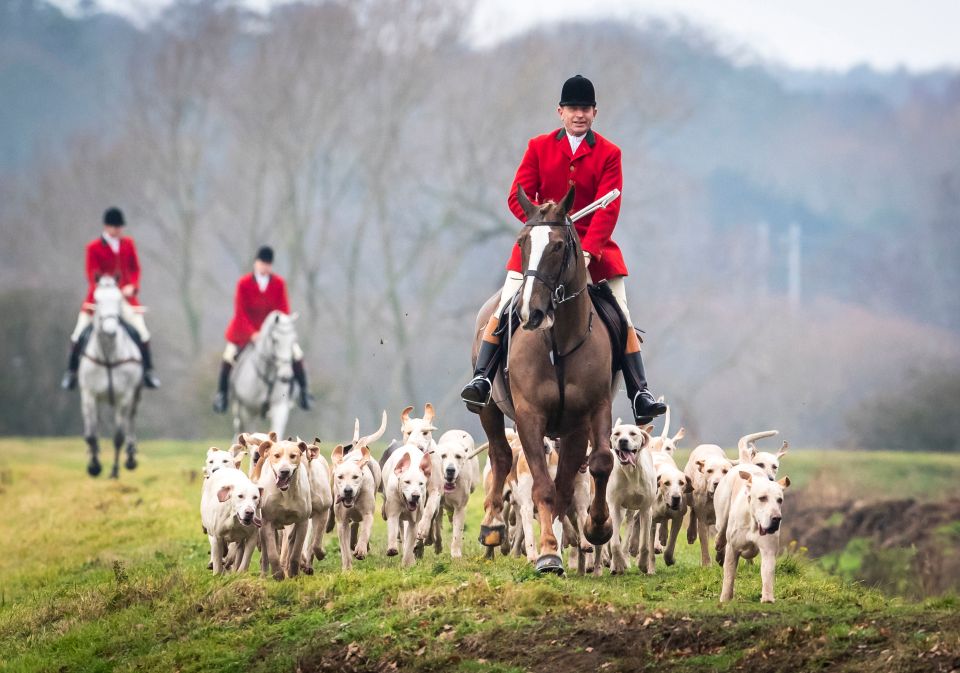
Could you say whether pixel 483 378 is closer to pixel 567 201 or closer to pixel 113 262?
pixel 567 201

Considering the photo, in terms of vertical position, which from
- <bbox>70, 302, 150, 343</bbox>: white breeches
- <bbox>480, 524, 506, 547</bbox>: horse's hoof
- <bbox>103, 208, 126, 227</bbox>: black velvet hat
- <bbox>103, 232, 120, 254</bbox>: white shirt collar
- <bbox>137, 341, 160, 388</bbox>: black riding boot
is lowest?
<bbox>480, 524, 506, 547</bbox>: horse's hoof

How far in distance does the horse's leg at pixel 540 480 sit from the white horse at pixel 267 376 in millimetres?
→ 12238

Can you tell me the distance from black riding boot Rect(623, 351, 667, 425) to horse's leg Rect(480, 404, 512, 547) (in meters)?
1.18

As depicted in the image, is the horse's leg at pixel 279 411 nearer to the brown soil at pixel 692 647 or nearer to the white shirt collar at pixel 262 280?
the white shirt collar at pixel 262 280

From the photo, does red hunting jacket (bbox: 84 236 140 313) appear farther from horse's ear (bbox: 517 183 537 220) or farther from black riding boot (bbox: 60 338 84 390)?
horse's ear (bbox: 517 183 537 220)

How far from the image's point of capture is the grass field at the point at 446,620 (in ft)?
30.0

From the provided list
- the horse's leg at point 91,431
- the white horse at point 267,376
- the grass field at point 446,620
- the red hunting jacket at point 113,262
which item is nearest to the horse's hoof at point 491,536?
the grass field at point 446,620

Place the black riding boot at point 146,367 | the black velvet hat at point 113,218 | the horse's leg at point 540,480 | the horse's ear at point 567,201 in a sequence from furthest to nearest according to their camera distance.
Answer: the black velvet hat at point 113,218 < the black riding boot at point 146,367 < the horse's leg at point 540,480 < the horse's ear at point 567,201

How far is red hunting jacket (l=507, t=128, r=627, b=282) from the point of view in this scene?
12.3 m

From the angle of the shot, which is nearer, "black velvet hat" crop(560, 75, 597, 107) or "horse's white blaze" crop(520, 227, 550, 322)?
"horse's white blaze" crop(520, 227, 550, 322)

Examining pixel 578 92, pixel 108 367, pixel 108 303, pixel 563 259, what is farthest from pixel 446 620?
pixel 108 367

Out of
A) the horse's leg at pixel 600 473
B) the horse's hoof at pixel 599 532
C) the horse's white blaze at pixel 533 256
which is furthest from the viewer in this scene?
the horse's hoof at pixel 599 532

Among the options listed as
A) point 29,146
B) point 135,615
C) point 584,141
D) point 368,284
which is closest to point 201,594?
point 135,615

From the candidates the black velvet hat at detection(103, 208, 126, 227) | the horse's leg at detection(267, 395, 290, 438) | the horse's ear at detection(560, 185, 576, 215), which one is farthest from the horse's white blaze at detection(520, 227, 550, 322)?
the black velvet hat at detection(103, 208, 126, 227)
